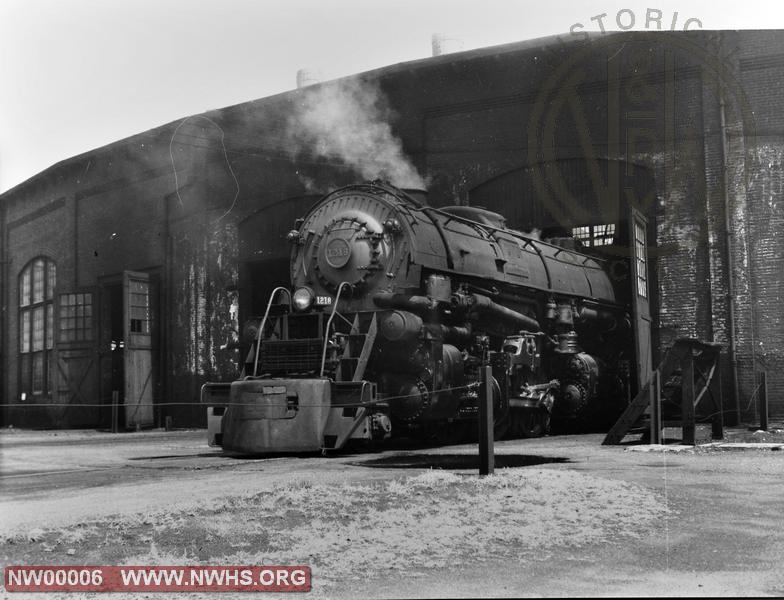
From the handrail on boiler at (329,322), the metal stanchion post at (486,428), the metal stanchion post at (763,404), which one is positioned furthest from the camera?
the metal stanchion post at (763,404)

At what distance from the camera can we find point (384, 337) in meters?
11.0

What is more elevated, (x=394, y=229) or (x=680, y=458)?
(x=394, y=229)

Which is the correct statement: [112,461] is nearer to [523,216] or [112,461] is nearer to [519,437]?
[519,437]

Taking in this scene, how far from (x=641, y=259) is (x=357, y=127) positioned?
26.4 ft

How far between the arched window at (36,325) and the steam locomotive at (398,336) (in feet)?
53.1

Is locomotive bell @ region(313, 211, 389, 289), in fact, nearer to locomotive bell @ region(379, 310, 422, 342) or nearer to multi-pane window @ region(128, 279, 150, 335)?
locomotive bell @ region(379, 310, 422, 342)

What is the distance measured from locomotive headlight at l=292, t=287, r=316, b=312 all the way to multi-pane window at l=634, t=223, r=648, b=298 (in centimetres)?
563

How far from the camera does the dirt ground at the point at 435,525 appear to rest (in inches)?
169

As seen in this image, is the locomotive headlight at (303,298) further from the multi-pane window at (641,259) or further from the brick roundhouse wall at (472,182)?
the brick roundhouse wall at (472,182)

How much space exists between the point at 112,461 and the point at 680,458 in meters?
6.56

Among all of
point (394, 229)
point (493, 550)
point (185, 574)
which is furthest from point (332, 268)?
point (185, 574)

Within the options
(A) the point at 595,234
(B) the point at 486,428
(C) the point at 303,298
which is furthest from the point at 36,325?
(B) the point at 486,428

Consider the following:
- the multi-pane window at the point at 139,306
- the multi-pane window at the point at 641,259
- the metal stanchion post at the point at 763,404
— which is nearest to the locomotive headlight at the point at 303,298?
the multi-pane window at the point at 641,259

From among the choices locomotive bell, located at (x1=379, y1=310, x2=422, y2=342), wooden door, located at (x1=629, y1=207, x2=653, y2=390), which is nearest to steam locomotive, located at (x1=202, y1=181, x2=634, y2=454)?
locomotive bell, located at (x1=379, y1=310, x2=422, y2=342)
